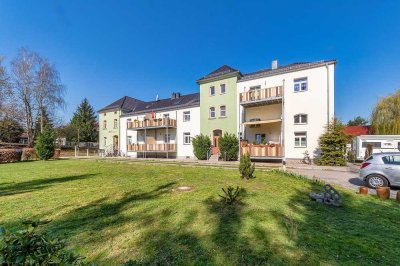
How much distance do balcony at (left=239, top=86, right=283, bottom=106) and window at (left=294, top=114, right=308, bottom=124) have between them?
216cm

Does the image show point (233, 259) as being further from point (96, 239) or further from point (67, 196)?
point (67, 196)

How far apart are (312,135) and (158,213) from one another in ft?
56.6

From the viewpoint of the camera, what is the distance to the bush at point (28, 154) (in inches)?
903

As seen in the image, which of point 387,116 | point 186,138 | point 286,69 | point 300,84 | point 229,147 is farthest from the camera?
point 186,138

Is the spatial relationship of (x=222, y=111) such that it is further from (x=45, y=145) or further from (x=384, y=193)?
(x=45, y=145)

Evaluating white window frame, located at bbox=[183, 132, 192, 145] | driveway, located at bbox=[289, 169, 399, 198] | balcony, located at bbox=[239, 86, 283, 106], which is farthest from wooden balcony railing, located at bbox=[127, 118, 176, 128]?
driveway, located at bbox=[289, 169, 399, 198]

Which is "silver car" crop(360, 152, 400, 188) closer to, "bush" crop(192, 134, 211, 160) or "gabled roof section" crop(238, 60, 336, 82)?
"gabled roof section" crop(238, 60, 336, 82)

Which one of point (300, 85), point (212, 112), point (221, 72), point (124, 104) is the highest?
point (221, 72)

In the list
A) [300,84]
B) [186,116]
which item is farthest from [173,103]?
[300,84]

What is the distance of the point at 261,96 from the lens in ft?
66.6

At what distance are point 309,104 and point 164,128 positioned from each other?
58.5 feet

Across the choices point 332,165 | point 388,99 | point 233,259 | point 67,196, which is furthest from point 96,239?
point 388,99

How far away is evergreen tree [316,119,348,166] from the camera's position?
54.4 feet

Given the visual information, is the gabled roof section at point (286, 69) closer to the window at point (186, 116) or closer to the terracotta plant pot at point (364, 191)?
the window at point (186, 116)
